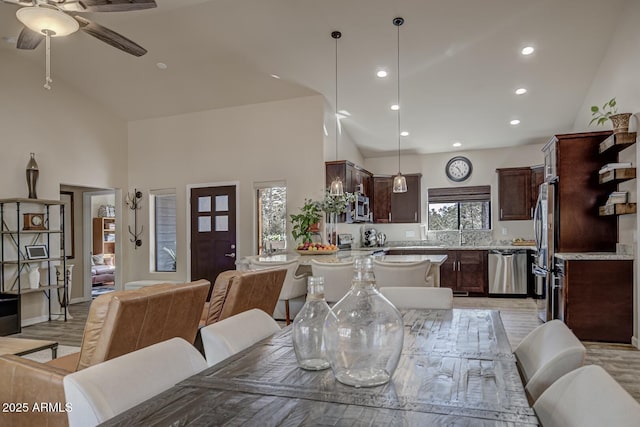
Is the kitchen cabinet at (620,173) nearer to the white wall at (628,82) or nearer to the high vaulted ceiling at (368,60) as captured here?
the white wall at (628,82)

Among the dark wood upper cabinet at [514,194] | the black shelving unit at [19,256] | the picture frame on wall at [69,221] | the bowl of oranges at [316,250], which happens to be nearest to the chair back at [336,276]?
the bowl of oranges at [316,250]

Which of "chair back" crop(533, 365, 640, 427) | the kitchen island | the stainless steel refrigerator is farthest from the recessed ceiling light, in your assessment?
"chair back" crop(533, 365, 640, 427)

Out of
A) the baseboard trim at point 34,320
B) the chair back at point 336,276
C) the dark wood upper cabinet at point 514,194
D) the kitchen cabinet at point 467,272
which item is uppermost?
the dark wood upper cabinet at point 514,194

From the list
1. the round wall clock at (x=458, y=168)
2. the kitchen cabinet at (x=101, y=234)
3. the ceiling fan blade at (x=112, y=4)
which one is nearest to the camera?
the ceiling fan blade at (x=112, y=4)

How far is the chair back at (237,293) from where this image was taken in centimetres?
321

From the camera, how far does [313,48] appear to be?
5.27 meters

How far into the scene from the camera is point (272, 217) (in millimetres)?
6910

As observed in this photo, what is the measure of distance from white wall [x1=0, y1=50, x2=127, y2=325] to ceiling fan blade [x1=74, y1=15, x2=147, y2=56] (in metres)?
3.17

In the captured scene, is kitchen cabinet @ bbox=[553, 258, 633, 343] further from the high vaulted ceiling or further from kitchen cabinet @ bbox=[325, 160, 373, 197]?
kitchen cabinet @ bbox=[325, 160, 373, 197]

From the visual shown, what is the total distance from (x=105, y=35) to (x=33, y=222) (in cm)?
365

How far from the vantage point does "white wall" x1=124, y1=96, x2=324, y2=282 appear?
21.6ft

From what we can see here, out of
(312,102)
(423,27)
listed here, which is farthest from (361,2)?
(312,102)

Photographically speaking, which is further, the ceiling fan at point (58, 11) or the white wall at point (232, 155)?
the white wall at point (232, 155)

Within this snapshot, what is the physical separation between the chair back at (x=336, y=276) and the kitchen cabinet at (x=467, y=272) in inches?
145
